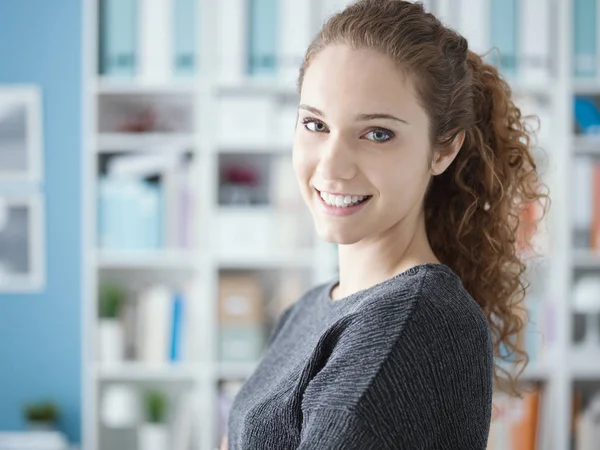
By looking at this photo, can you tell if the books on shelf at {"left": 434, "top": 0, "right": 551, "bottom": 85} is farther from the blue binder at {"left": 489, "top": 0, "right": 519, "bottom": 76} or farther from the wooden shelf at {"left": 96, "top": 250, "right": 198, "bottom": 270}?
the wooden shelf at {"left": 96, "top": 250, "right": 198, "bottom": 270}

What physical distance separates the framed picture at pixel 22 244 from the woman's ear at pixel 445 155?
2.41m

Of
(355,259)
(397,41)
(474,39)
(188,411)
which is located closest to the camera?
(397,41)

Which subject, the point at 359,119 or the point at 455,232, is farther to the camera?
the point at 455,232

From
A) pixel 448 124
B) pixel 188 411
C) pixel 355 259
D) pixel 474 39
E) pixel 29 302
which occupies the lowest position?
pixel 188 411

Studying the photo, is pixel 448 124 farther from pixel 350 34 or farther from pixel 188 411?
pixel 188 411

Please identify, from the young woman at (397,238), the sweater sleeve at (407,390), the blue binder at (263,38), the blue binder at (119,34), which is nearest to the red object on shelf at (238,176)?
the blue binder at (263,38)

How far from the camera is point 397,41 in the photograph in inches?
38.7

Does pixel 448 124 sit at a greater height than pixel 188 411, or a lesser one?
greater

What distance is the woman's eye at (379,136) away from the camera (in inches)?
38.7

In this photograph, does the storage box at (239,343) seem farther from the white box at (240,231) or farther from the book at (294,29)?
the book at (294,29)

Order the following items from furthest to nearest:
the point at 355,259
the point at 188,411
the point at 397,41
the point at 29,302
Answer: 1. the point at 29,302
2. the point at 188,411
3. the point at 355,259
4. the point at 397,41

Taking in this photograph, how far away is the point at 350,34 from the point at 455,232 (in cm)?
36

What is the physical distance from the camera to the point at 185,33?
2742mm

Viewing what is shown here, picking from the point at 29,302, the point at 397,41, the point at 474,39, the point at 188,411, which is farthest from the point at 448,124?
the point at 29,302
